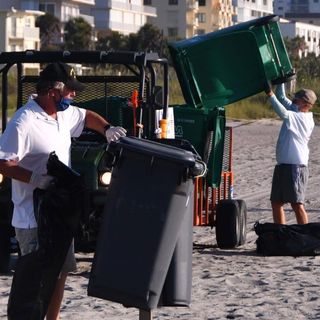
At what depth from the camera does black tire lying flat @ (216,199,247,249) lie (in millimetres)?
10234

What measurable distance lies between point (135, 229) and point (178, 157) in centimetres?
44

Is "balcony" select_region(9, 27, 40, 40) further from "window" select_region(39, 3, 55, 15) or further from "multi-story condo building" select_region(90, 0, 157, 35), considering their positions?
"multi-story condo building" select_region(90, 0, 157, 35)

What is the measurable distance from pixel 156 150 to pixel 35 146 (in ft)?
2.44

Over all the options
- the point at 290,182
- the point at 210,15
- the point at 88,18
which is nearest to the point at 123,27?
the point at 88,18

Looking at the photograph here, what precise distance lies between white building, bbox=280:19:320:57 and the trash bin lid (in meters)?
128

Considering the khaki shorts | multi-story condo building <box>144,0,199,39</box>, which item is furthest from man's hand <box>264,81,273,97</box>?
multi-story condo building <box>144,0,199,39</box>

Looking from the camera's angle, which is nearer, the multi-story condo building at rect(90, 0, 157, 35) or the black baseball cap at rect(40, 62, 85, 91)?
the black baseball cap at rect(40, 62, 85, 91)

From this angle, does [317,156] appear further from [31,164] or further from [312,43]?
[312,43]

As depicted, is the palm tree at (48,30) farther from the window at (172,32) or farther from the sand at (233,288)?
the sand at (233,288)

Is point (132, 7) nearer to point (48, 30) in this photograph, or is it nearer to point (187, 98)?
point (48, 30)

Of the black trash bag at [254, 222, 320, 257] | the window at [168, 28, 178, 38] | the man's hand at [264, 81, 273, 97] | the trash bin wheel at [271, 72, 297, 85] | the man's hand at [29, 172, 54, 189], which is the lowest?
the black trash bag at [254, 222, 320, 257]

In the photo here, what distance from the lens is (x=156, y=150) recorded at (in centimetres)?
629

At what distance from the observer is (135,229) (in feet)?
20.3

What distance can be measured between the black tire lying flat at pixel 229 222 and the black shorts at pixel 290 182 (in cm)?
51
